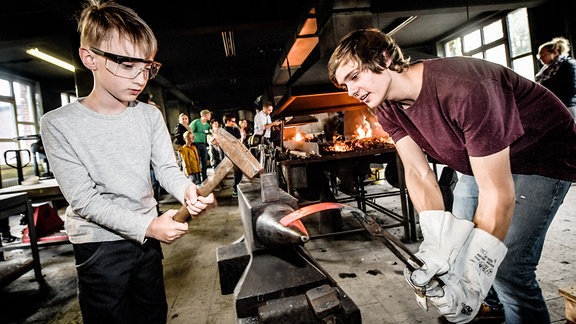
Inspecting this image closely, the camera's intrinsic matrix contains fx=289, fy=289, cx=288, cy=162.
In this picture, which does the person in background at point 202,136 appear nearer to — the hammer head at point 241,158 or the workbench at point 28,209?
the workbench at point 28,209

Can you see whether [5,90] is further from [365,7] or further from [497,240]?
[497,240]

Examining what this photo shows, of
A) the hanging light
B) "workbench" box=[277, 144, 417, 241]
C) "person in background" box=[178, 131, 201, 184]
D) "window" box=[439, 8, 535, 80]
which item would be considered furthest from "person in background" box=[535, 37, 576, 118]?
the hanging light

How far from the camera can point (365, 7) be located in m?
5.30

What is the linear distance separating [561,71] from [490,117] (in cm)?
552

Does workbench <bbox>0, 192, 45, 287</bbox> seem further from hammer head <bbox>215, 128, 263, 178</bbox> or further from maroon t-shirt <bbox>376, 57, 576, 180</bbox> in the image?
maroon t-shirt <bbox>376, 57, 576, 180</bbox>

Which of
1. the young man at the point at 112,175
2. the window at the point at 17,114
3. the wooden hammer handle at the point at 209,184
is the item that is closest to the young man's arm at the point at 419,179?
the wooden hammer handle at the point at 209,184

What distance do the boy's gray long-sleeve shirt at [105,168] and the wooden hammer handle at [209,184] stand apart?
0.45 ft

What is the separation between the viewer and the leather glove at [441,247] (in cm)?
120

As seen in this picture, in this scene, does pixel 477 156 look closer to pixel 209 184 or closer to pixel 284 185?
pixel 209 184

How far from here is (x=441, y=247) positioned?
4.14 feet

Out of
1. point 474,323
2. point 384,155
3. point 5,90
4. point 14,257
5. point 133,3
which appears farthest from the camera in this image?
point 5,90

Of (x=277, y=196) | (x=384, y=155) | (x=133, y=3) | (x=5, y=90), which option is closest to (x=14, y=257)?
(x=133, y=3)

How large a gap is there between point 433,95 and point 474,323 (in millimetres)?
1874

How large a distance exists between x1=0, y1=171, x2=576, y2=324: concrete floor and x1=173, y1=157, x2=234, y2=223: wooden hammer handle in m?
0.93
